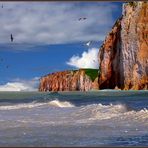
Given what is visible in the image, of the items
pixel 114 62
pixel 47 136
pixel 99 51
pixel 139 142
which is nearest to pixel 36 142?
pixel 47 136

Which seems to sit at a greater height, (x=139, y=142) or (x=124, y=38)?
(x=124, y=38)

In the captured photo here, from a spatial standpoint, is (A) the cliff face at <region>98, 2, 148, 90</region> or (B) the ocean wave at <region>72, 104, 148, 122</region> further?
(A) the cliff face at <region>98, 2, 148, 90</region>

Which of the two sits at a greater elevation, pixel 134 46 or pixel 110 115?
pixel 134 46

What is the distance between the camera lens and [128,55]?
14425 cm

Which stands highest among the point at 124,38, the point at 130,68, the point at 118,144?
the point at 124,38

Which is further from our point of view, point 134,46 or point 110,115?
point 134,46

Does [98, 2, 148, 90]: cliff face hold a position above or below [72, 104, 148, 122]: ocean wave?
above

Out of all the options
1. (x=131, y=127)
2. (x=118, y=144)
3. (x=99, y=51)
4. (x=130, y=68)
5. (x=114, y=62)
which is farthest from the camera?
(x=99, y=51)

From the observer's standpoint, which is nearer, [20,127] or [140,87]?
[20,127]

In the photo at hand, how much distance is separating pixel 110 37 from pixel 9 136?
152508 mm

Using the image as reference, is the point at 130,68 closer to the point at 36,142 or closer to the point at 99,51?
the point at 99,51

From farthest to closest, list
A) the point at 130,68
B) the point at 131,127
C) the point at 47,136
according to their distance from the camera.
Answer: the point at 130,68
the point at 131,127
the point at 47,136

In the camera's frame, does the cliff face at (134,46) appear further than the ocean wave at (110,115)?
Yes

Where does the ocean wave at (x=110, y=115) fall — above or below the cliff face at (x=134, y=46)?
below
